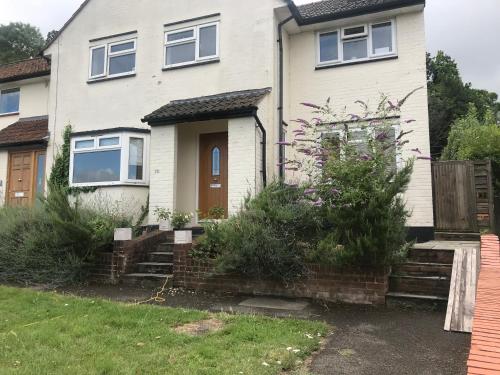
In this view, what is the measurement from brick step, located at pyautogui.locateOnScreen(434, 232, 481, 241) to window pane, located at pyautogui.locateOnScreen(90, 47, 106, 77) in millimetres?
10319

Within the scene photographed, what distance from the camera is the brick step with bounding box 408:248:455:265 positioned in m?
7.21

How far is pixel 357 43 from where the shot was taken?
11.4 metres

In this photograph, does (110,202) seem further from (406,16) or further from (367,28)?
(406,16)

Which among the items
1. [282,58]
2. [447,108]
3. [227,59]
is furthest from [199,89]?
[447,108]

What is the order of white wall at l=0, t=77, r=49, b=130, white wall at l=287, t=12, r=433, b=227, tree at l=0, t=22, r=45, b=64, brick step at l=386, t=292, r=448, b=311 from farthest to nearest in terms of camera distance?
1. tree at l=0, t=22, r=45, b=64
2. white wall at l=0, t=77, r=49, b=130
3. white wall at l=287, t=12, r=433, b=227
4. brick step at l=386, t=292, r=448, b=311

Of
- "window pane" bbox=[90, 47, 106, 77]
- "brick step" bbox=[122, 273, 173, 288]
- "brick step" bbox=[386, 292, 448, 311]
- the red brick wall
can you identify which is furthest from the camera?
"window pane" bbox=[90, 47, 106, 77]

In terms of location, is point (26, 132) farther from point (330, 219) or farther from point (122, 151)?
point (330, 219)

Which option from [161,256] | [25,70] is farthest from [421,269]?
[25,70]

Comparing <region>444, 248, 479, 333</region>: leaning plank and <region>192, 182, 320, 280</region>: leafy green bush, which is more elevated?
<region>192, 182, 320, 280</region>: leafy green bush

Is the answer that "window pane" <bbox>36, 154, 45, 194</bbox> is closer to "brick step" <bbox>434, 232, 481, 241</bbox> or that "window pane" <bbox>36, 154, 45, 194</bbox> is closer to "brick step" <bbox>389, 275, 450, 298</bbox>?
"brick step" <bbox>389, 275, 450, 298</bbox>

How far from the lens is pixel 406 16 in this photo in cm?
1092

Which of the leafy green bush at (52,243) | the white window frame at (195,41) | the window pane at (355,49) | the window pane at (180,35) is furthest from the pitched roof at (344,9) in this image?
the leafy green bush at (52,243)

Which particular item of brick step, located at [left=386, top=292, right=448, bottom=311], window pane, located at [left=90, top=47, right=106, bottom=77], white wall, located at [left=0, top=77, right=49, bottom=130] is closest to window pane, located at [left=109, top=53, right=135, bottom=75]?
window pane, located at [left=90, top=47, right=106, bottom=77]

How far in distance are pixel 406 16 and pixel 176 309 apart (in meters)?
9.16
